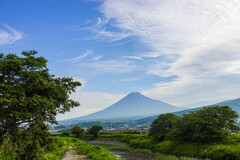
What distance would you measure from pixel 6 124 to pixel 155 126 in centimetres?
3755

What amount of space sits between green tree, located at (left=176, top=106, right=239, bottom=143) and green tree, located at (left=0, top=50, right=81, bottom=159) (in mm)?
24715

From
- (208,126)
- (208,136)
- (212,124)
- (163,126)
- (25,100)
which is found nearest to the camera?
(25,100)

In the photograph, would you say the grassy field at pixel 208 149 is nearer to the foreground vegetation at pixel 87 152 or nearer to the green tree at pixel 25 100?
the foreground vegetation at pixel 87 152

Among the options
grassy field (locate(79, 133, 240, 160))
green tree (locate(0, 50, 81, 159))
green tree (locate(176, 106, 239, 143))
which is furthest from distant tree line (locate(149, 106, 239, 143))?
green tree (locate(0, 50, 81, 159))

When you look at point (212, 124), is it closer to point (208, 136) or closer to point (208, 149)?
point (208, 136)

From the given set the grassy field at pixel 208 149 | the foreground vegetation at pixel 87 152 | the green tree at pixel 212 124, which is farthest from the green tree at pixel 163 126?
the foreground vegetation at pixel 87 152

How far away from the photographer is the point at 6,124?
14.0 metres

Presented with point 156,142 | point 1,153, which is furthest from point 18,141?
point 156,142

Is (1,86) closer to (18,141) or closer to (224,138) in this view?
(18,141)

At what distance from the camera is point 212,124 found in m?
30.5

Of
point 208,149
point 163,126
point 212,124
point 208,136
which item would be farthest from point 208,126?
point 163,126

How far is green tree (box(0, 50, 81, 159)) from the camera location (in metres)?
13.0

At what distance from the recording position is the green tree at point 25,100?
1301 centimetres

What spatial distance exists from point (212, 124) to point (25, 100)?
94.2 feet
